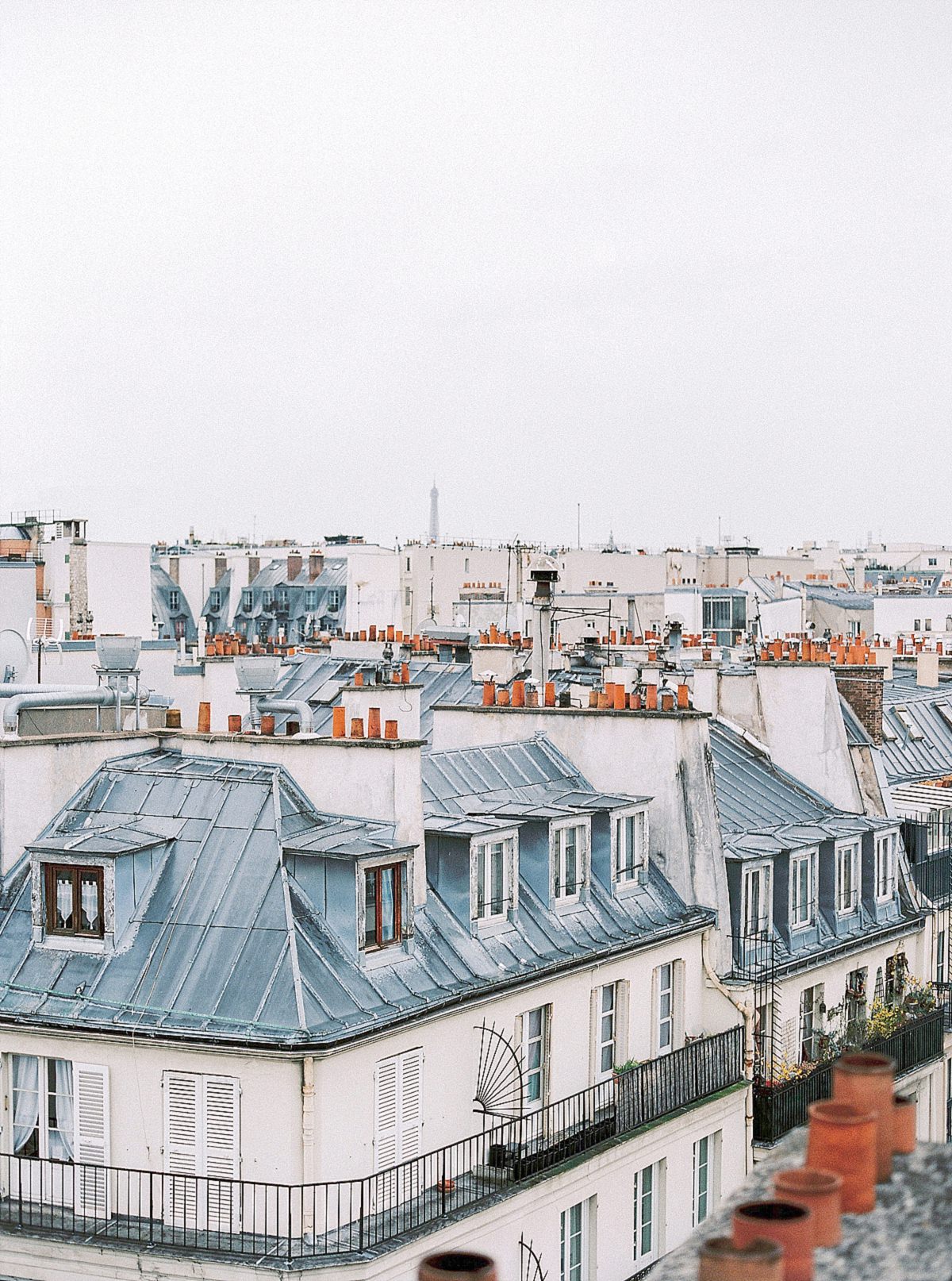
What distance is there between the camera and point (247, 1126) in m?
18.0

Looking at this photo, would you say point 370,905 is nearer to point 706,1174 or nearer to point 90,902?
point 90,902

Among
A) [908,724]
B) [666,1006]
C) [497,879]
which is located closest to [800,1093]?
[666,1006]

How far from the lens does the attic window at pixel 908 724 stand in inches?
1673

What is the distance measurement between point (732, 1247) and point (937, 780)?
113 ft

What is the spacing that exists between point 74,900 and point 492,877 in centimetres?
497

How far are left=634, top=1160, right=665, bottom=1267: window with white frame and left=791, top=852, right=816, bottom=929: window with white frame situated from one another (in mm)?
5835

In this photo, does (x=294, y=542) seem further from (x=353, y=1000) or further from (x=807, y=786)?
(x=353, y=1000)

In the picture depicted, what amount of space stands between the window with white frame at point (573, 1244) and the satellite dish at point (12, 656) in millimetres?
13119

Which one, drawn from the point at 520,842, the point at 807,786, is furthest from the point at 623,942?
the point at 807,786

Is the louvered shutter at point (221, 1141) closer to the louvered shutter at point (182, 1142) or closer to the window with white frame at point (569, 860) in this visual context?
the louvered shutter at point (182, 1142)

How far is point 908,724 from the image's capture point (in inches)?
1689

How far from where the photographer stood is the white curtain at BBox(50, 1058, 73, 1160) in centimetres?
1884

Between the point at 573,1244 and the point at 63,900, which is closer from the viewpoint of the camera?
the point at 63,900

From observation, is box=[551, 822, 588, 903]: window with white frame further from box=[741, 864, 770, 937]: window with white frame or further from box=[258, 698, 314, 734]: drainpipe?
box=[741, 864, 770, 937]: window with white frame
